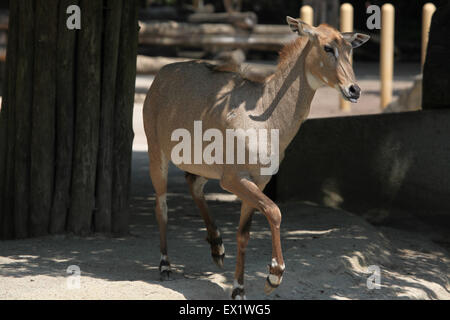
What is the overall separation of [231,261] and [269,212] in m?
1.63

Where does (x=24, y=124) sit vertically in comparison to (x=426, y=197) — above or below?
above

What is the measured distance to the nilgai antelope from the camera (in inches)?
223

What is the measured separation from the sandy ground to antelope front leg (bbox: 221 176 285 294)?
19.7 inches

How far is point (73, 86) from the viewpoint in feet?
25.4

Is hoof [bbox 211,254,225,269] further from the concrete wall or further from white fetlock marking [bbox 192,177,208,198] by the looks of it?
the concrete wall

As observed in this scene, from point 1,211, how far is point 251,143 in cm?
325

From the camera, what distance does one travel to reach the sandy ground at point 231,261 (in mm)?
6059

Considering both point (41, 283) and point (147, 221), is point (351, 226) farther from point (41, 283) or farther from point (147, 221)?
point (41, 283)

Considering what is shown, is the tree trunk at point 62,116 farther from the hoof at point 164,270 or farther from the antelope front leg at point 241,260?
the antelope front leg at point 241,260

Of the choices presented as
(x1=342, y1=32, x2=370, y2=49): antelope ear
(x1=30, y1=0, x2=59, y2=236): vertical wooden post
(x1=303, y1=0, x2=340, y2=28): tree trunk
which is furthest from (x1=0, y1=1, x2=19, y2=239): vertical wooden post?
(x1=303, y1=0, x2=340, y2=28): tree trunk

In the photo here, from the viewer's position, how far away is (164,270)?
21.2 feet

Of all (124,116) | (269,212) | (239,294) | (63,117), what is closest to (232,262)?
(239,294)

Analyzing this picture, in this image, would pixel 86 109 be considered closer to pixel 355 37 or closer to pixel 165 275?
pixel 165 275
